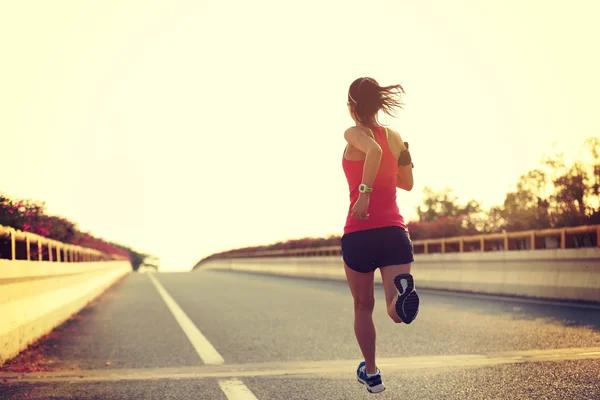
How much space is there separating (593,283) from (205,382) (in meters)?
9.10

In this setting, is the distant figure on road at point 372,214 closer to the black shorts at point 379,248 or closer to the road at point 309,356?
the black shorts at point 379,248

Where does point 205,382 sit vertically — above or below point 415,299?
below

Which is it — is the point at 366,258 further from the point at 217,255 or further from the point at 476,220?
the point at 217,255

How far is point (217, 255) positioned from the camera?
282 ft

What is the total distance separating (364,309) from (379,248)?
47cm

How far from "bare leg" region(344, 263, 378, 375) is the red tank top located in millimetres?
303

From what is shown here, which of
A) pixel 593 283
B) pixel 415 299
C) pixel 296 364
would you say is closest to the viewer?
pixel 415 299

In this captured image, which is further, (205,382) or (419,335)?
(419,335)

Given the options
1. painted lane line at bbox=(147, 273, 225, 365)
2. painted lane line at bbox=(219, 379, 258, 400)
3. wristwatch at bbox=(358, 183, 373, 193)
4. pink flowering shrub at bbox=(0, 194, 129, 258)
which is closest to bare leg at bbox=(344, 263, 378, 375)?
wristwatch at bbox=(358, 183, 373, 193)

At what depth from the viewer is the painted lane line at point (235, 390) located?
5.96 m

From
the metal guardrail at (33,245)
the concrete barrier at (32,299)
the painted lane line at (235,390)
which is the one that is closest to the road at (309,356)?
the painted lane line at (235,390)

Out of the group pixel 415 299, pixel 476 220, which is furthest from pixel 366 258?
pixel 476 220

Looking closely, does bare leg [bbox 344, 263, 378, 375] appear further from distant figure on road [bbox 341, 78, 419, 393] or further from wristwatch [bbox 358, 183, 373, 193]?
wristwatch [bbox 358, 183, 373, 193]

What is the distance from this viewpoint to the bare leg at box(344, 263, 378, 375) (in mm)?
4578
